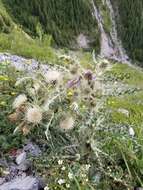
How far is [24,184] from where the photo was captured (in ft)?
20.7

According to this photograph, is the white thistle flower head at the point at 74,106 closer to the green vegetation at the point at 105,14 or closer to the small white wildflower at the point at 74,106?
the small white wildflower at the point at 74,106

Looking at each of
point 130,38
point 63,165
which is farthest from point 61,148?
point 130,38

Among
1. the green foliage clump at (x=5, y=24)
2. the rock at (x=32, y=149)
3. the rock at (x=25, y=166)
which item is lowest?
the rock at (x=25, y=166)

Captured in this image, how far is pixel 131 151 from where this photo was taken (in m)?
6.82

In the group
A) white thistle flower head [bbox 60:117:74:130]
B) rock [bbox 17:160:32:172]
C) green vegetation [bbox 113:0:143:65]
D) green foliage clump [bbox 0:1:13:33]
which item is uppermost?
green vegetation [bbox 113:0:143:65]

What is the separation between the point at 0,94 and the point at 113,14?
10494 centimetres

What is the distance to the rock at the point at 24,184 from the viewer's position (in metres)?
6.26

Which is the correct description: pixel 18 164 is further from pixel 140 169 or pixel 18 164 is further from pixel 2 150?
pixel 140 169

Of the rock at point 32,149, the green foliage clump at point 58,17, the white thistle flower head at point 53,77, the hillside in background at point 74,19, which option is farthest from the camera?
the hillside in background at point 74,19

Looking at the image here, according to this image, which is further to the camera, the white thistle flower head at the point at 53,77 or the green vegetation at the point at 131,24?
the green vegetation at the point at 131,24

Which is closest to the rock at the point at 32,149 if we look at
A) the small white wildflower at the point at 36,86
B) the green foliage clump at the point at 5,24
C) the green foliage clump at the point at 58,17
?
the small white wildflower at the point at 36,86

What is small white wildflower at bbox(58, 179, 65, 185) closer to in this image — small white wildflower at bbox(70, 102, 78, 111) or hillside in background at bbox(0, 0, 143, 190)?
hillside in background at bbox(0, 0, 143, 190)

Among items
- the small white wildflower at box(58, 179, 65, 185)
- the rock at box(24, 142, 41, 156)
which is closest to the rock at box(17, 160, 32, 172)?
the rock at box(24, 142, 41, 156)

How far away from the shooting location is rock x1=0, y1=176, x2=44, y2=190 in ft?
20.5
